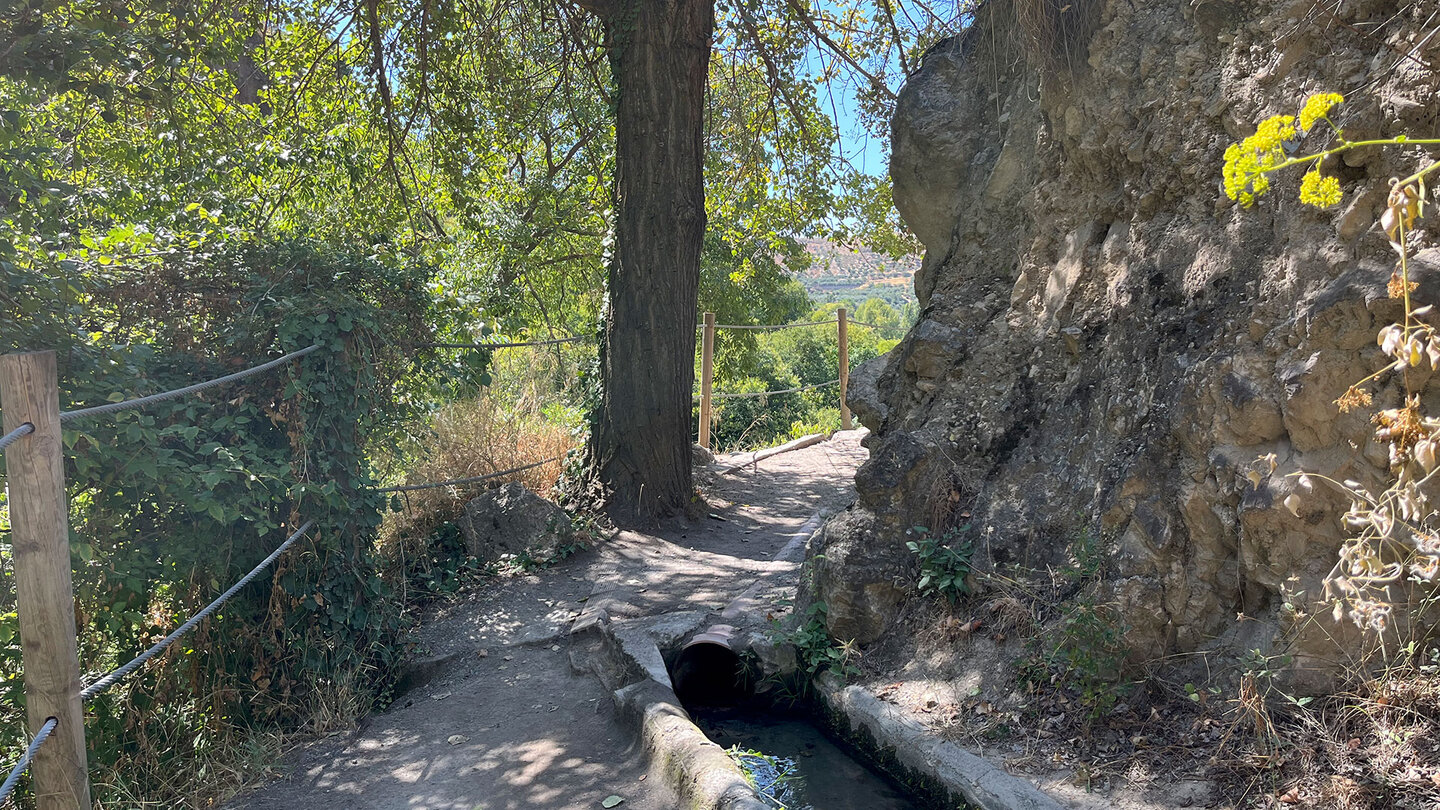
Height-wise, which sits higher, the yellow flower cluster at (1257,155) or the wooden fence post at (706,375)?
the yellow flower cluster at (1257,155)

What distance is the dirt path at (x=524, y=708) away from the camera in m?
3.94

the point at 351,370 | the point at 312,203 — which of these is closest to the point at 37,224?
the point at 351,370

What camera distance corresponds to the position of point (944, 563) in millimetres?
4578

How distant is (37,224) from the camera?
360 cm

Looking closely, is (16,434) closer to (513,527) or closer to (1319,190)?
(1319,190)

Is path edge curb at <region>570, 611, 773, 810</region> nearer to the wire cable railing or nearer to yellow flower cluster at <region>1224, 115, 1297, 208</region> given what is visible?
the wire cable railing

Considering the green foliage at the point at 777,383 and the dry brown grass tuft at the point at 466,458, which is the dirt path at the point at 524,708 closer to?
the dry brown grass tuft at the point at 466,458

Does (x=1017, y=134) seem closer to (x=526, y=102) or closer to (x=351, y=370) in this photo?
(x=351, y=370)

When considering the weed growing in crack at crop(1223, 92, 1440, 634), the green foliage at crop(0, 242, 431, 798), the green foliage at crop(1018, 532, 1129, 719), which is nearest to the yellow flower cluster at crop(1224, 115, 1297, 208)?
the weed growing in crack at crop(1223, 92, 1440, 634)

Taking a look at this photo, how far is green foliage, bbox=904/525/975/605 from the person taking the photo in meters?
4.48

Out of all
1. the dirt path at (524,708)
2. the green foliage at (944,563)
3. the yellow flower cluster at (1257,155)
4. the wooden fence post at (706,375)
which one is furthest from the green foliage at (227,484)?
the wooden fence post at (706,375)

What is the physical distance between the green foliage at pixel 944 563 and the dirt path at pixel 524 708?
1588 millimetres

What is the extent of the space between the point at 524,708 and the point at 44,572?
244 centimetres

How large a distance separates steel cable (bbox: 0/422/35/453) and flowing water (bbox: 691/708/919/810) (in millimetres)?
2869
